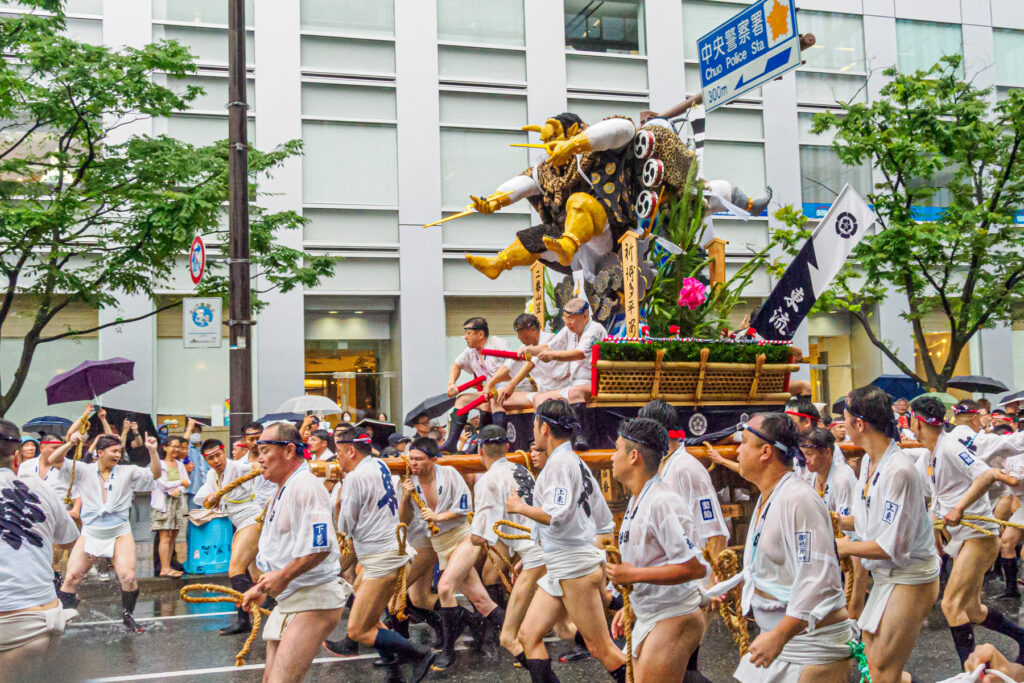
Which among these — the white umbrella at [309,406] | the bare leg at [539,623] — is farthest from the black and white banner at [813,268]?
the white umbrella at [309,406]

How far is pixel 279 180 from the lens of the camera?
2089 cm

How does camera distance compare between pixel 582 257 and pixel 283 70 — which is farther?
pixel 283 70

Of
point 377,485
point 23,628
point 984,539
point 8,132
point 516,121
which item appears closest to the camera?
point 23,628

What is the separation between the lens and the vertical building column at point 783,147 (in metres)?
24.4

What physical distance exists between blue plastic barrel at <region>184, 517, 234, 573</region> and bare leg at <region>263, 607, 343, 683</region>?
741 centimetres

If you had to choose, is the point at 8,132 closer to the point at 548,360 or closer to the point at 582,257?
the point at 582,257

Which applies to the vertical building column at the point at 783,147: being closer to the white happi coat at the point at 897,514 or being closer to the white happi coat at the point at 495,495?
the white happi coat at the point at 495,495

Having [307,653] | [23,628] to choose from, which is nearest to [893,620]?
[307,653]


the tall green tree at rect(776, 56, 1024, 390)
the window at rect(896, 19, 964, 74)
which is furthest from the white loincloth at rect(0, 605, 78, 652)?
→ the window at rect(896, 19, 964, 74)

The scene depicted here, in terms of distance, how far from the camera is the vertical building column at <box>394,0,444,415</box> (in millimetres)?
21422

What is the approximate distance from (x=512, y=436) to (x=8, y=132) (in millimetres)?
13838

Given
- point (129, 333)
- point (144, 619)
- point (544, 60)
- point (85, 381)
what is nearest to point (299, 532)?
point (144, 619)

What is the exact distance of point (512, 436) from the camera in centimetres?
982

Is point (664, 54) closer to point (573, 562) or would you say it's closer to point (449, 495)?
point (449, 495)
